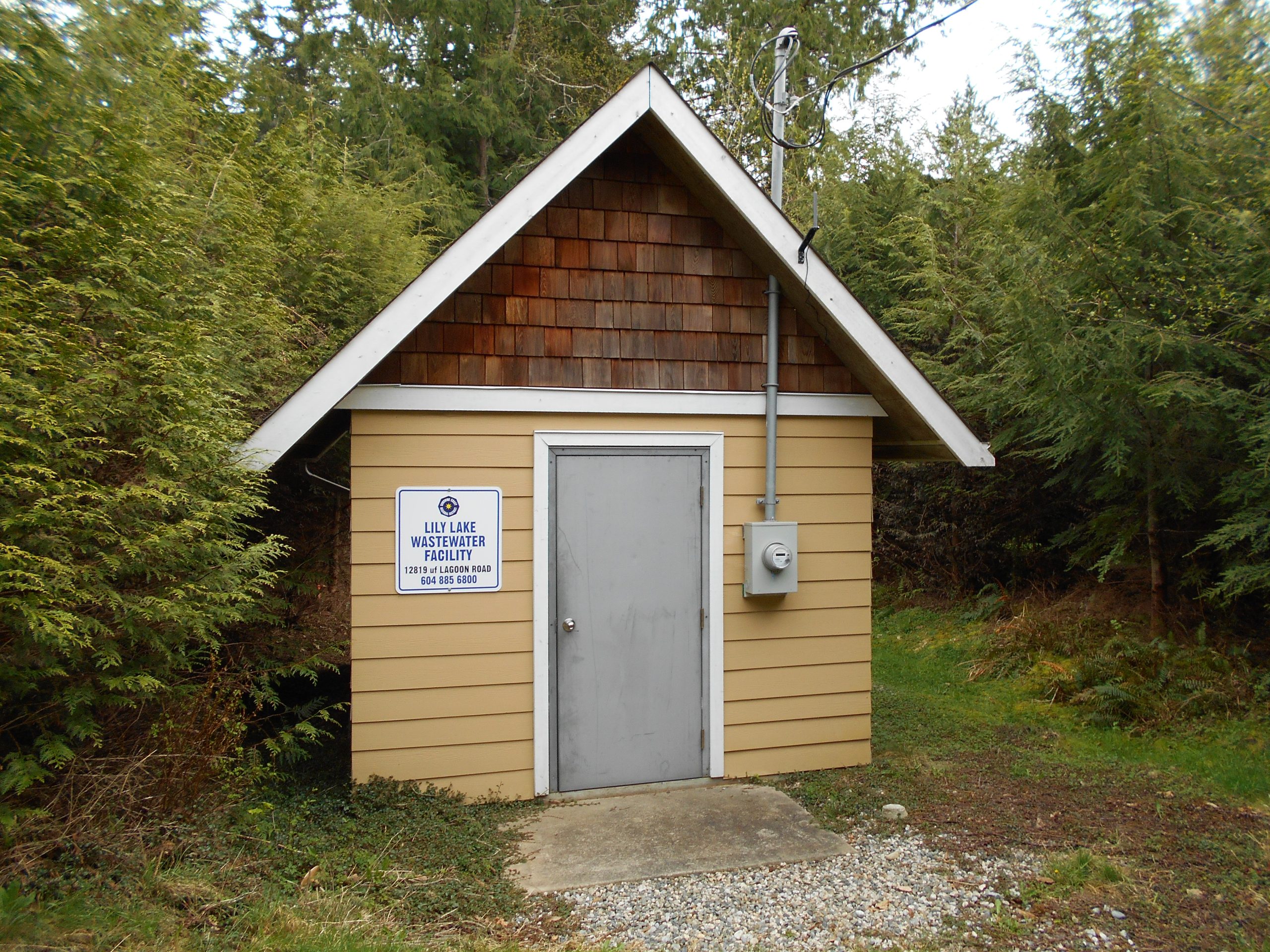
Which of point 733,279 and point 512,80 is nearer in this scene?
point 733,279

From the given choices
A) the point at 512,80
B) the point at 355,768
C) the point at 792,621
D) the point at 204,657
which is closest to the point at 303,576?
the point at 204,657

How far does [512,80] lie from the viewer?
693 inches

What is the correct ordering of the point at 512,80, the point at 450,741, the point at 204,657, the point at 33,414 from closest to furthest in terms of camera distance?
the point at 33,414, the point at 450,741, the point at 204,657, the point at 512,80

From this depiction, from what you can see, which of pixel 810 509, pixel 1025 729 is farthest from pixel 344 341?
pixel 1025 729

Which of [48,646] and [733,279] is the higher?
[733,279]

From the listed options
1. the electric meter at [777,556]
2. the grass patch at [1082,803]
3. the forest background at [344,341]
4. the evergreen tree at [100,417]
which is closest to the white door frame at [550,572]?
the electric meter at [777,556]

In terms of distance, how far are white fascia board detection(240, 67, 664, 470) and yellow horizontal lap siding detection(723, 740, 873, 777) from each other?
11.4ft

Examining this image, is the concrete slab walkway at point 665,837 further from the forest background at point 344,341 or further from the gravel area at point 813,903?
the forest background at point 344,341

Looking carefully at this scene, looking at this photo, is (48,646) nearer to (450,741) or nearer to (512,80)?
(450,741)

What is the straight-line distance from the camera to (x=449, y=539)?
5.33 meters

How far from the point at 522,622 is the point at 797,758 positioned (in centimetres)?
219

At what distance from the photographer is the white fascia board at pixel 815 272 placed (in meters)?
5.12

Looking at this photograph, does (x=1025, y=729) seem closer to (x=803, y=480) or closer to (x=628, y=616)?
(x=803, y=480)

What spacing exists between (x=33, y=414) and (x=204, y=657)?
105 inches
